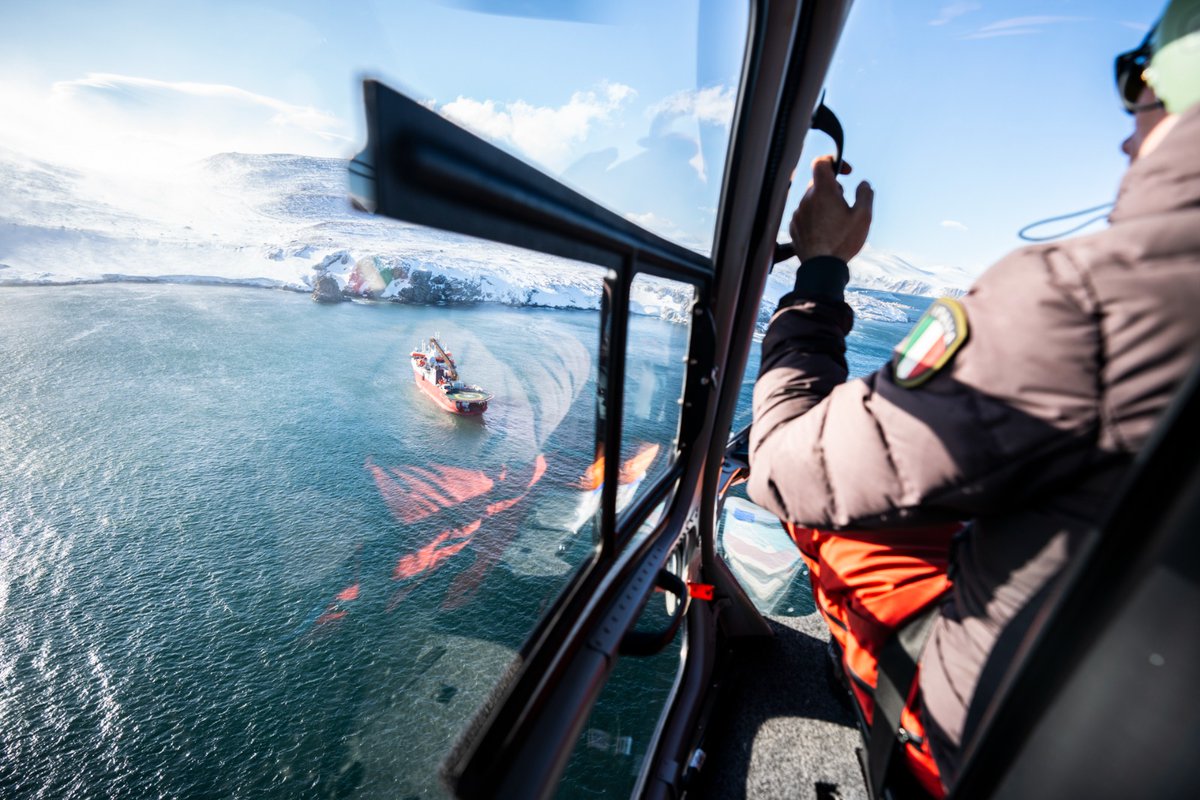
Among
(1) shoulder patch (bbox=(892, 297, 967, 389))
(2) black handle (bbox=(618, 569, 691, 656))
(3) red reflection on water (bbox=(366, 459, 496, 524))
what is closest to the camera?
(1) shoulder patch (bbox=(892, 297, 967, 389))

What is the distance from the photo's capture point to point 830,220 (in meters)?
1.10

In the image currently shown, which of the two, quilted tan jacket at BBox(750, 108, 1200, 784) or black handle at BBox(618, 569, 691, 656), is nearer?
quilted tan jacket at BBox(750, 108, 1200, 784)

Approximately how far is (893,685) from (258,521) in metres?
3.69

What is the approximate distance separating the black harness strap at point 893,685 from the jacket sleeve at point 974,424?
41cm

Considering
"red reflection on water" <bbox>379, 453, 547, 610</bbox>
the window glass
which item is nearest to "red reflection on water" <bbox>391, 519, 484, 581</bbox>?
"red reflection on water" <bbox>379, 453, 547, 610</bbox>

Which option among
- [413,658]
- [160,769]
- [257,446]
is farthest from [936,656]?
[160,769]

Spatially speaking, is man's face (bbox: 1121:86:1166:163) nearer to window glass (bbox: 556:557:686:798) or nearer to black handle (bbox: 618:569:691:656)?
black handle (bbox: 618:569:691:656)

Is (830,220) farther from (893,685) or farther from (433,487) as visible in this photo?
(433,487)

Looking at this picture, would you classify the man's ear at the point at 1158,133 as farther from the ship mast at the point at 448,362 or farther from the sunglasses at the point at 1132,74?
the ship mast at the point at 448,362

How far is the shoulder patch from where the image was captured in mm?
561

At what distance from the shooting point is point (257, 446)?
96.4 inches

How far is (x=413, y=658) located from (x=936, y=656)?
11.9 feet

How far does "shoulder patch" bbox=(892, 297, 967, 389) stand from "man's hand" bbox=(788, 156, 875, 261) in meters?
0.52

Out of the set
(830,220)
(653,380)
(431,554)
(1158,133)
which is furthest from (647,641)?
(431,554)
